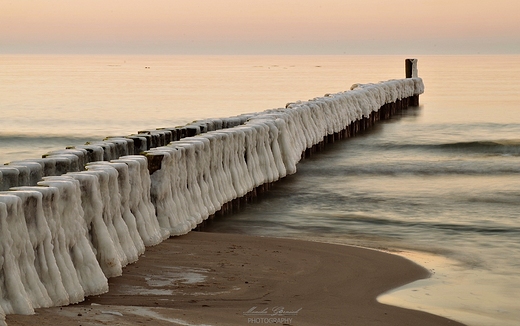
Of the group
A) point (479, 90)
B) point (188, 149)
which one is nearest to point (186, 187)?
point (188, 149)

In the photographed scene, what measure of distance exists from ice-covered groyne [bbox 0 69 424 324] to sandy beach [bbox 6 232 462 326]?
0.57 ft

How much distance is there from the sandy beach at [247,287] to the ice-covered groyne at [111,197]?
0.18 meters

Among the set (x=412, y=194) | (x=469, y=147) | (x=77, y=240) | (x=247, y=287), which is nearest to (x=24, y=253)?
(x=77, y=240)

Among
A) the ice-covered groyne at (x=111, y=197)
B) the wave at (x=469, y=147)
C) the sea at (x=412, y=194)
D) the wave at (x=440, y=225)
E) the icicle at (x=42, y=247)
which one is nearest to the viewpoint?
the ice-covered groyne at (x=111, y=197)

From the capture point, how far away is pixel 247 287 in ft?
25.2

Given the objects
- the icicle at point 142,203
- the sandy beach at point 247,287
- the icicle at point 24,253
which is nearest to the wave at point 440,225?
the sandy beach at point 247,287

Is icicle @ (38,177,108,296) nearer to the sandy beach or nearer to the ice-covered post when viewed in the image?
the sandy beach

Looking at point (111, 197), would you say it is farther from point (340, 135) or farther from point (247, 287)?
point (340, 135)

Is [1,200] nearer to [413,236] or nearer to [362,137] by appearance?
[413,236]

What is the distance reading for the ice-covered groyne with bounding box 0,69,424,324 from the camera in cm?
630

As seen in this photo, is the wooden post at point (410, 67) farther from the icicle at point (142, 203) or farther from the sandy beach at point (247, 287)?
the icicle at point (142, 203)

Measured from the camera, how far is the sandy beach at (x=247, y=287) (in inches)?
255

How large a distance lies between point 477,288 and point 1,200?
13.6ft

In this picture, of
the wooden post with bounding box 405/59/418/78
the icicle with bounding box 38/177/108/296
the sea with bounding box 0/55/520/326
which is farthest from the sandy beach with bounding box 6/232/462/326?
the wooden post with bounding box 405/59/418/78
